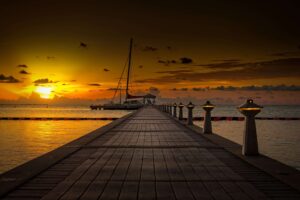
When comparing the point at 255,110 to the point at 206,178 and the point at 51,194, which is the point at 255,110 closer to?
the point at 206,178

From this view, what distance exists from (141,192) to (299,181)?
101 inches

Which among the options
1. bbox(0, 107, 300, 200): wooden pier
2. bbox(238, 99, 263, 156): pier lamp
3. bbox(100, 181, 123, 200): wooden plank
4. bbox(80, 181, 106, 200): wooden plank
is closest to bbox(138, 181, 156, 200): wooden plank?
bbox(0, 107, 300, 200): wooden pier

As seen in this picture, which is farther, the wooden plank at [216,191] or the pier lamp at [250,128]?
the pier lamp at [250,128]

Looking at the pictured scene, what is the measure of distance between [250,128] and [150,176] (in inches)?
124

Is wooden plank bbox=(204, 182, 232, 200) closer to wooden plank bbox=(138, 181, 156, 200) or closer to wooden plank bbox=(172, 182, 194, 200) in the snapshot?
wooden plank bbox=(172, 182, 194, 200)

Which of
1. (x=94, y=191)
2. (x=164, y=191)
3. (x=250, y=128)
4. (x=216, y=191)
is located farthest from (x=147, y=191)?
(x=250, y=128)

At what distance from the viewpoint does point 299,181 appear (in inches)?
232

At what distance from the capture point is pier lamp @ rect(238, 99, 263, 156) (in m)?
8.52

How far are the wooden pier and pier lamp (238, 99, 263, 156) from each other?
0.34 m

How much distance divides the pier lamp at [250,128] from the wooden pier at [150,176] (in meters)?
0.34

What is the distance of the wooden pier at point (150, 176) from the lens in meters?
5.26

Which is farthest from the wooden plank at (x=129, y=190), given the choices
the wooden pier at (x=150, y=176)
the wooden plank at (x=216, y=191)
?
the wooden plank at (x=216, y=191)

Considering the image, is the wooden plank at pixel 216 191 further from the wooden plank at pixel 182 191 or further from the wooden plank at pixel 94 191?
the wooden plank at pixel 94 191

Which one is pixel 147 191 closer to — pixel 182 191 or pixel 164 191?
pixel 164 191
